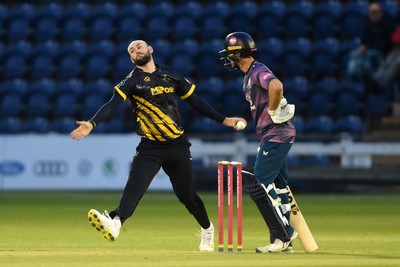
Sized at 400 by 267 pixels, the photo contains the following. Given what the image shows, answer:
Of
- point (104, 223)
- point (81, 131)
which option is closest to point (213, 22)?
point (104, 223)

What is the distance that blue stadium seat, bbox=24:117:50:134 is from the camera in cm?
2433

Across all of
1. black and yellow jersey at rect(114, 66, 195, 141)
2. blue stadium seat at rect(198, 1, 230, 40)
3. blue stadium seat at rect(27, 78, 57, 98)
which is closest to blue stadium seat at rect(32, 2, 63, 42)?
blue stadium seat at rect(27, 78, 57, 98)

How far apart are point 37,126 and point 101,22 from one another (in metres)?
3.39

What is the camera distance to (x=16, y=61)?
2620cm

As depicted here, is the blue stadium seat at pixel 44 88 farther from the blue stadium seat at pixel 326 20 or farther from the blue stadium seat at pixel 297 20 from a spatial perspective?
the blue stadium seat at pixel 326 20

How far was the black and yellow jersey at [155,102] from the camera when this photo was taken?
11.1 metres

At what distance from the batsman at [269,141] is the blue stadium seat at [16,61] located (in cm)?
1573

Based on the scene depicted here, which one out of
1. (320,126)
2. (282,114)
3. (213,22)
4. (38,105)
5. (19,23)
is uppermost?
(213,22)

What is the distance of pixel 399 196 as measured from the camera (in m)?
21.6

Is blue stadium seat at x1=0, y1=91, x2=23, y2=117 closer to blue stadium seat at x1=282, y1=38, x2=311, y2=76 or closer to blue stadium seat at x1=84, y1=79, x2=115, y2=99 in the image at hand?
blue stadium seat at x1=84, y1=79, x2=115, y2=99

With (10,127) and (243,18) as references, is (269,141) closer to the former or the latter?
(10,127)

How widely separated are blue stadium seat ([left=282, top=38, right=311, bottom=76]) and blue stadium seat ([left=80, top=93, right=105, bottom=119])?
153 inches

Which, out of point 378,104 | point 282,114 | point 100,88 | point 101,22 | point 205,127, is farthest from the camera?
point 101,22

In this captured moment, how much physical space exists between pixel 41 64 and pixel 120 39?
6.10ft
